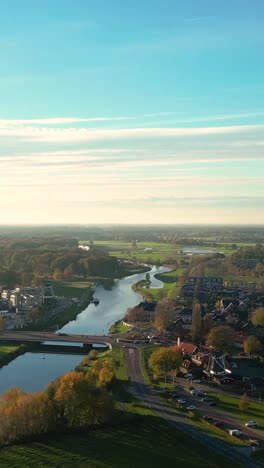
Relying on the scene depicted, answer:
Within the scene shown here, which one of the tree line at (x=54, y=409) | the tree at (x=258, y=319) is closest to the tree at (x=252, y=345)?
the tree at (x=258, y=319)

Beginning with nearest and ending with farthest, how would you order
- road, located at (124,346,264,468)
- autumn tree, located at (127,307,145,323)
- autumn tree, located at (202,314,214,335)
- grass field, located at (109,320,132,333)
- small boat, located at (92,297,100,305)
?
1. road, located at (124,346,264,468)
2. autumn tree, located at (202,314,214,335)
3. grass field, located at (109,320,132,333)
4. autumn tree, located at (127,307,145,323)
5. small boat, located at (92,297,100,305)

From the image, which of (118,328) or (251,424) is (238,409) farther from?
(118,328)

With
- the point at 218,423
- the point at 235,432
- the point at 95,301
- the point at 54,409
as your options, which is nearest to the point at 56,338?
the point at 54,409

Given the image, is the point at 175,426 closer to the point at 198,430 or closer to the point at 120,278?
the point at 198,430

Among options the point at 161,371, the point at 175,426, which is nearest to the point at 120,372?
the point at 161,371

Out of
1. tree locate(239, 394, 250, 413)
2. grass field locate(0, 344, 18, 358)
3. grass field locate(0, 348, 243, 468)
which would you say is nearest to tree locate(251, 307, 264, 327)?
tree locate(239, 394, 250, 413)

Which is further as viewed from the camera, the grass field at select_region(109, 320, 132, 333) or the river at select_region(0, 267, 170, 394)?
the grass field at select_region(109, 320, 132, 333)

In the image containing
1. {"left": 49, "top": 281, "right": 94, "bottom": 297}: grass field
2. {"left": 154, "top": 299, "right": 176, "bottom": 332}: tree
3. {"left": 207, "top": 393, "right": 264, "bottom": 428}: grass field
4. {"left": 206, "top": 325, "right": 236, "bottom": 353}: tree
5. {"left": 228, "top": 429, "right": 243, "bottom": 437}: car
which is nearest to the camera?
{"left": 228, "top": 429, "right": 243, "bottom": 437}: car

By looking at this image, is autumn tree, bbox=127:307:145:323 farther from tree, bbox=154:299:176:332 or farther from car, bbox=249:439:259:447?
car, bbox=249:439:259:447
